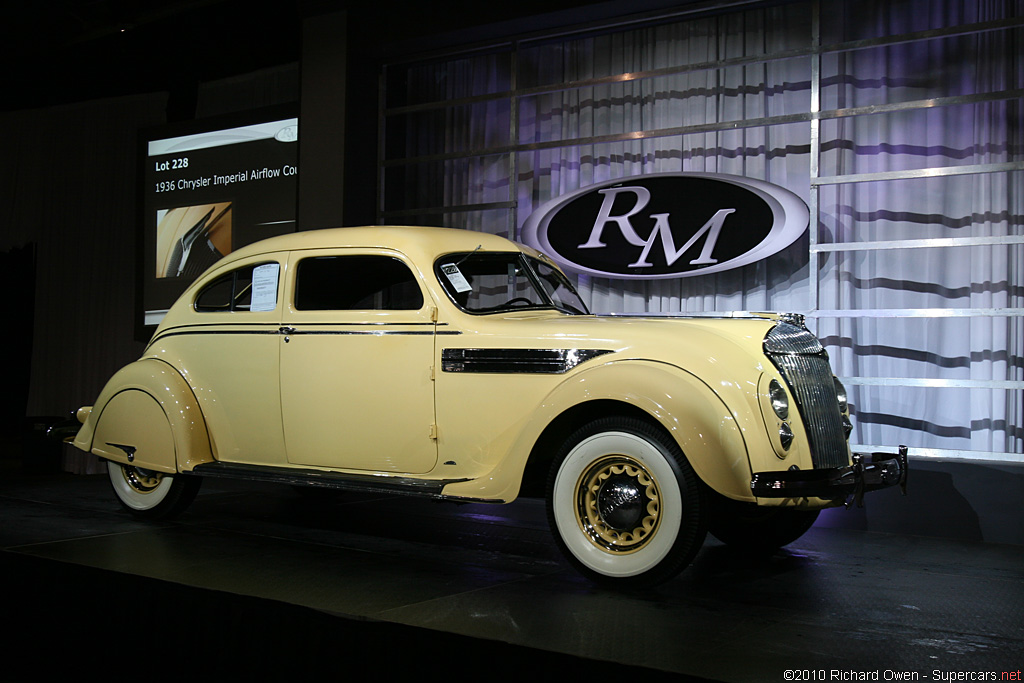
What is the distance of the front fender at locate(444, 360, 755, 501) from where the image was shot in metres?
3.80

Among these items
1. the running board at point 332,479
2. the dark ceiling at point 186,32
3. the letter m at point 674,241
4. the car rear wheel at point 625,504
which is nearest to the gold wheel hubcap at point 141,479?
the running board at point 332,479

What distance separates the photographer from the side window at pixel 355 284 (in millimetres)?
5141

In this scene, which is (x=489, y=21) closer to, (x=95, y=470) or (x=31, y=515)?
(x=31, y=515)

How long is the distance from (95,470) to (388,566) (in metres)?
8.19

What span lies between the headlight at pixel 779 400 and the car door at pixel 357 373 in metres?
1.69

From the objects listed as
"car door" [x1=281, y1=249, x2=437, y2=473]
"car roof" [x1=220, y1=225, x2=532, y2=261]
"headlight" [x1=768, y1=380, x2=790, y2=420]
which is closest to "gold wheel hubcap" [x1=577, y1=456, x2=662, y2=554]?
"headlight" [x1=768, y1=380, x2=790, y2=420]

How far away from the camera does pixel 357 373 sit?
486cm

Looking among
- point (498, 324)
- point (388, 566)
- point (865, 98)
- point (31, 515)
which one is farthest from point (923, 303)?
point (31, 515)

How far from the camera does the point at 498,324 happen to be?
450 centimetres

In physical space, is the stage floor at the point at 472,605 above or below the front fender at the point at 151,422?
below

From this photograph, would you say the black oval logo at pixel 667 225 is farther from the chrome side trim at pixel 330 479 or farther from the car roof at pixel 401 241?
the chrome side trim at pixel 330 479

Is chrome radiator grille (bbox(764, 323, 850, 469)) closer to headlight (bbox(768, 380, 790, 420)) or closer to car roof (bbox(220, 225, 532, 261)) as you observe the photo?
headlight (bbox(768, 380, 790, 420))

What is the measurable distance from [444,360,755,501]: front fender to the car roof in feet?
4.06

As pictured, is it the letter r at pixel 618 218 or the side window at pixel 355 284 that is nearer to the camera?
the side window at pixel 355 284
